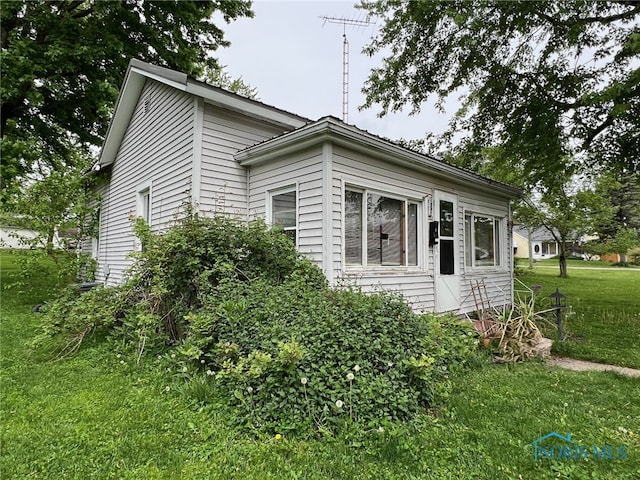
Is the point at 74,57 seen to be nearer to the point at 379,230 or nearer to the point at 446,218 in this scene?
the point at 379,230

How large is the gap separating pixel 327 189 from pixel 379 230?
1370 millimetres

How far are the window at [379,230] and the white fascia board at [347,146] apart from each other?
66 centimetres

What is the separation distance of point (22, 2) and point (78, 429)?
46.2 ft

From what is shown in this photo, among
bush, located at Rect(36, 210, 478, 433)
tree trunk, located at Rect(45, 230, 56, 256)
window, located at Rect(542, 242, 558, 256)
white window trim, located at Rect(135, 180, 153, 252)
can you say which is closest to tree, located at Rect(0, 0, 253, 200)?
tree trunk, located at Rect(45, 230, 56, 256)

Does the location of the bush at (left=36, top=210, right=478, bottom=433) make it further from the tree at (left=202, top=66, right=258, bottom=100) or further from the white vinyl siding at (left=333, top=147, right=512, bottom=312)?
the tree at (left=202, top=66, right=258, bottom=100)

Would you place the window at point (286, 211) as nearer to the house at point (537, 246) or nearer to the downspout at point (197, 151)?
the downspout at point (197, 151)

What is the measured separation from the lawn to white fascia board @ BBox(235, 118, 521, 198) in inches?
134

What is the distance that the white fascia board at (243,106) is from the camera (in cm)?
595

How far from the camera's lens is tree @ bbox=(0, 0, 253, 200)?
10609 millimetres

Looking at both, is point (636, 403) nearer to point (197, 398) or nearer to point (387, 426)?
point (387, 426)

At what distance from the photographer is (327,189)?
514 centimetres

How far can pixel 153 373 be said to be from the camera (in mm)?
3967

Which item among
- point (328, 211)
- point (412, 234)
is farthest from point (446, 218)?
point (328, 211)

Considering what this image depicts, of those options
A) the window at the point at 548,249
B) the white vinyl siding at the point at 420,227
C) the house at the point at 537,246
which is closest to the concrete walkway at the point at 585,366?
the white vinyl siding at the point at 420,227
